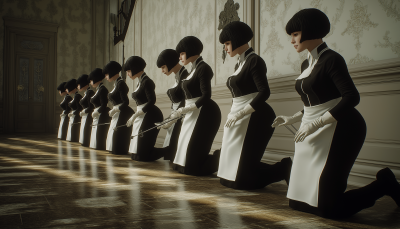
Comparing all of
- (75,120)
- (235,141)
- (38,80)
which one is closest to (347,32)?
(235,141)

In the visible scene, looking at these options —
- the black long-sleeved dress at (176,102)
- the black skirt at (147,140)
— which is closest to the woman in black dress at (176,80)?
the black long-sleeved dress at (176,102)

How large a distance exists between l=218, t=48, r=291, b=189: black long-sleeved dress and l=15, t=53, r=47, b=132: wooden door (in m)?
9.13

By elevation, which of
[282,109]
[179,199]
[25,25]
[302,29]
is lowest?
[179,199]

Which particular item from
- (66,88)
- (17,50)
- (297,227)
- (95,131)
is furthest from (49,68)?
(297,227)

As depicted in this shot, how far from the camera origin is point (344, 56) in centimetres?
276

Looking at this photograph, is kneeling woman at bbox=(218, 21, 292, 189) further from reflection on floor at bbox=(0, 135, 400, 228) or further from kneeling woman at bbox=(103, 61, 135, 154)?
kneeling woman at bbox=(103, 61, 135, 154)

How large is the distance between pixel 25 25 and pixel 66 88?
329cm

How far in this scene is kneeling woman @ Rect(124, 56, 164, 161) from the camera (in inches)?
166

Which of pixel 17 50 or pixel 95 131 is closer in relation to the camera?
pixel 95 131

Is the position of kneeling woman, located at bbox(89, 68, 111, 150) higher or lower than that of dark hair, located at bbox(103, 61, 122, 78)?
lower

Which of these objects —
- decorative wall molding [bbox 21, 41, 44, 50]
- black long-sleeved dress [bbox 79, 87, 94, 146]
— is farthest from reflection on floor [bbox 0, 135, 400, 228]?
decorative wall molding [bbox 21, 41, 44, 50]

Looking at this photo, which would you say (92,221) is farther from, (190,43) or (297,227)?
(190,43)

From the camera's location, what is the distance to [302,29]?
181 cm

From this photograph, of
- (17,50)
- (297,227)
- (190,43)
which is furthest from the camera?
(17,50)
